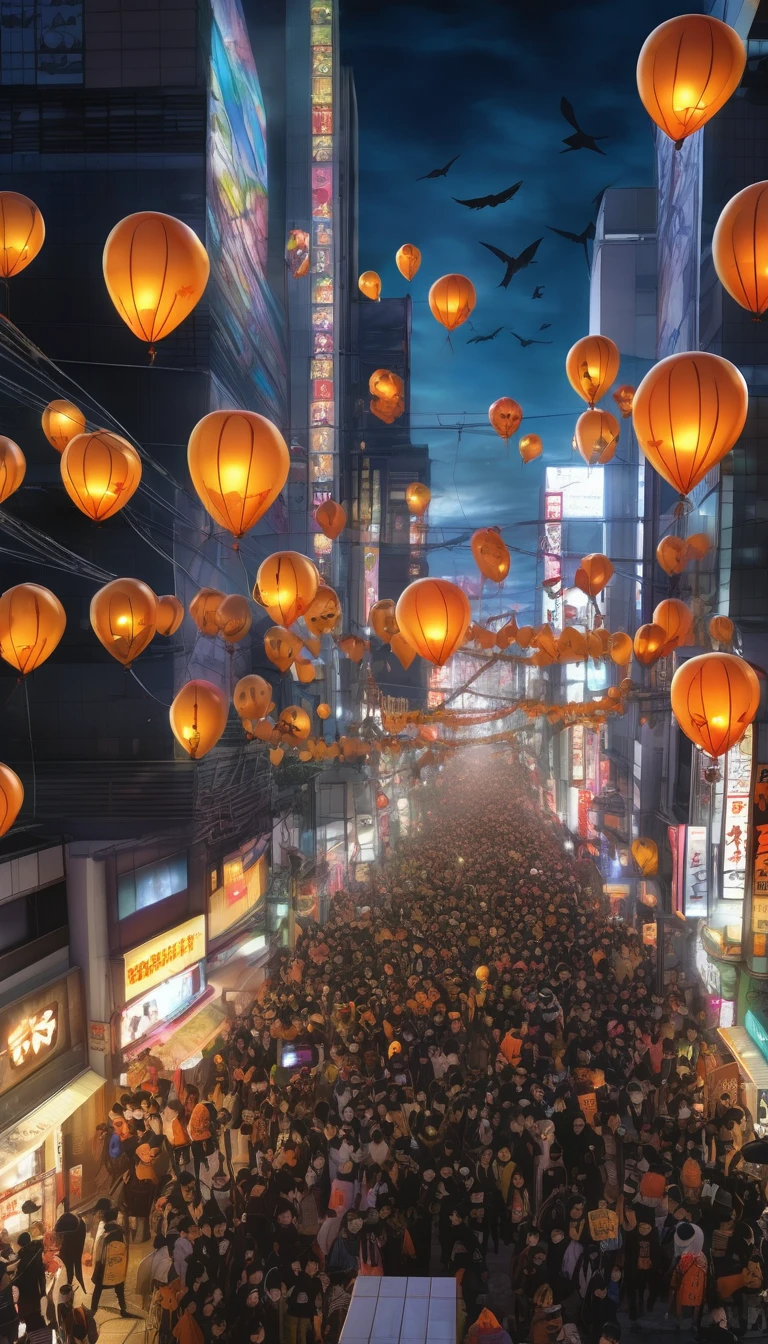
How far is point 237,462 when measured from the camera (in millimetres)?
8211

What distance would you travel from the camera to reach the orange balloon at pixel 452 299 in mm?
13352

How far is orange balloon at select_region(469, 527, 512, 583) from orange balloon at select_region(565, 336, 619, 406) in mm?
3582

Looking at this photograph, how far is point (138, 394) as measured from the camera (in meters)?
20.4

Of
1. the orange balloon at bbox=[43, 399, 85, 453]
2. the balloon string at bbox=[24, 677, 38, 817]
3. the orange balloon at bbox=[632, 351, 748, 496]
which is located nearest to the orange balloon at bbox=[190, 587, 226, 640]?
the balloon string at bbox=[24, 677, 38, 817]

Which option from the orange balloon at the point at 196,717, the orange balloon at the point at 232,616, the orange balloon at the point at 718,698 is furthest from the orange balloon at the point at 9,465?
the orange balloon at the point at 718,698

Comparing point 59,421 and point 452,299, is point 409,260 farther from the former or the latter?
point 59,421

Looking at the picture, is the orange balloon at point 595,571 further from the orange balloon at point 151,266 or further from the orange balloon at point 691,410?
the orange balloon at point 151,266

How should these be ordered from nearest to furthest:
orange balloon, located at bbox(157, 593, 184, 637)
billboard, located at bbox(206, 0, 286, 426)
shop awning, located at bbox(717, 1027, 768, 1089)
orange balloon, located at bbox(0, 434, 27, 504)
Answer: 1. orange balloon, located at bbox(0, 434, 27, 504)
2. shop awning, located at bbox(717, 1027, 768, 1089)
3. orange balloon, located at bbox(157, 593, 184, 637)
4. billboard, located at bbox(206, 0, 286, 426)

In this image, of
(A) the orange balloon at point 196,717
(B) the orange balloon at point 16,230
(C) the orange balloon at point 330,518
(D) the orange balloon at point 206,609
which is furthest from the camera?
(C) the orange balloon at point 330,518

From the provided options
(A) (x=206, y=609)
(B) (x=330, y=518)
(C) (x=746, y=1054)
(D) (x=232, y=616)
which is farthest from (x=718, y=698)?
(B) (x=330, y=518)

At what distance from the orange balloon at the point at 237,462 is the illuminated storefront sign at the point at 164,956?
8.80 meters

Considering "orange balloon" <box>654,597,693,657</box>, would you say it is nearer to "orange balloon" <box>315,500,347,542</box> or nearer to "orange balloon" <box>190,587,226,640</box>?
"orange balloon" <box>315,500,347,542</box>

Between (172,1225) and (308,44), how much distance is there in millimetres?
40813

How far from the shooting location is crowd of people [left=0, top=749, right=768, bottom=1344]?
28.7 feet
